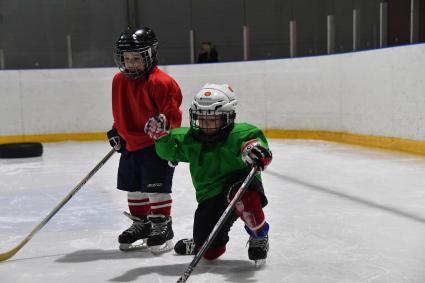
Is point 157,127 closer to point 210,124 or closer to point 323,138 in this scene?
point 210,124

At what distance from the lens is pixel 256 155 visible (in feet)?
5.52

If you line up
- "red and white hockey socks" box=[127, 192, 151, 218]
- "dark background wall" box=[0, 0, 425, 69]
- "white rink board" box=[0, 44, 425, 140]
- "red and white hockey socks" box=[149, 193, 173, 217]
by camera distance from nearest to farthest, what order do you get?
"red and white hockey socks" box=[149, 193, 173, 217] < "red and white hockey socks" box=[127, 192, 151, 218] < "white rink board" box=[0, 44, 425, 140] < "dark background wall" box=[0, 0, 425, 69]

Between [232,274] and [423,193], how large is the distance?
1.70 metres

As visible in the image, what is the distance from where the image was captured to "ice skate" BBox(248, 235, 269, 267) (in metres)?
1.82

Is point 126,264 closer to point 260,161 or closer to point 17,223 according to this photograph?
point 260,161

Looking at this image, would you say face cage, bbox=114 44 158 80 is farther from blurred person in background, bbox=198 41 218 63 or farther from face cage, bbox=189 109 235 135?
blurred person in background, bbox=198 41 218 63

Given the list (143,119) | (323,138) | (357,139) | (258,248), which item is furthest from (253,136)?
(323,138)

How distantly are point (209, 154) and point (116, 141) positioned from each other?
18.2 inches

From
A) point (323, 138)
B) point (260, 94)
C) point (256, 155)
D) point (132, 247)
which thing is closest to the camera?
point (256, 155)

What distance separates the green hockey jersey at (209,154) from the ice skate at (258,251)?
0.21 metres

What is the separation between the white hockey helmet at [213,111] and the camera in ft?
5.85

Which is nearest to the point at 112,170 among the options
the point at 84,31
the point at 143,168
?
the point at 143,168

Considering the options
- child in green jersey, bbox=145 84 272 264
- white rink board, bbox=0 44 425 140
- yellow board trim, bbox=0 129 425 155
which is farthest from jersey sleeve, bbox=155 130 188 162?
white rink board, bbox=0 44 425 140

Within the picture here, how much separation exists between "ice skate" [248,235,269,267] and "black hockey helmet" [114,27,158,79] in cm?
74
